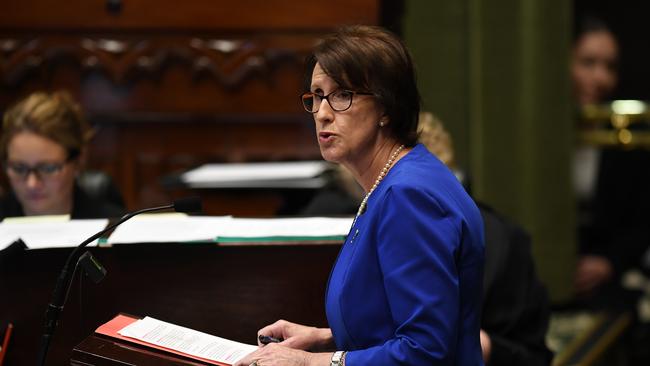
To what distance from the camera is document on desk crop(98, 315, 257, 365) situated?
1.80 m

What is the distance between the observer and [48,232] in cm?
220

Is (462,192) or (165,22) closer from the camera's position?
(462,192)

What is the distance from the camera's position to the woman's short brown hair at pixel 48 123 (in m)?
2.99

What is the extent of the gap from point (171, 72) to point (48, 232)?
1703 mm

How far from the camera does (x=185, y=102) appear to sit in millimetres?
3838

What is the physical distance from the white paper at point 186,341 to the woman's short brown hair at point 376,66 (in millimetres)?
521

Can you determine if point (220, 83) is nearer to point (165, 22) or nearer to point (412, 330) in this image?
point (165, 22)

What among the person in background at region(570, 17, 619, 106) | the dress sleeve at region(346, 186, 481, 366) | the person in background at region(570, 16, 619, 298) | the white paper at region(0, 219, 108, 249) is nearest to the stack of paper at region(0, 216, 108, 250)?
the white paper at region(0, 219, 108, 249)

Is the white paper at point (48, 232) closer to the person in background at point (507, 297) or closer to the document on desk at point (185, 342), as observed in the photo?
the document on desk at point (185, 342)

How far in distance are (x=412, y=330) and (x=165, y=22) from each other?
2.46 metres

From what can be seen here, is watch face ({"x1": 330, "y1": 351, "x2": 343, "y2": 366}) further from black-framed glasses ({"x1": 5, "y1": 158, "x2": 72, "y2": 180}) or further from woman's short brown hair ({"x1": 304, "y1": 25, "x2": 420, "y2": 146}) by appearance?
black-framed glasses ({"x1": 5, "y1": 158, "x2": 72, "y2": 180})

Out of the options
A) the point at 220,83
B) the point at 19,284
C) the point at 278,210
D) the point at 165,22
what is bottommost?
the point at 278,210

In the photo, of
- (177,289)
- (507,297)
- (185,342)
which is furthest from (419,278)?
(507,297)

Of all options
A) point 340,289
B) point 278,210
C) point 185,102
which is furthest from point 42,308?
point 185,102
